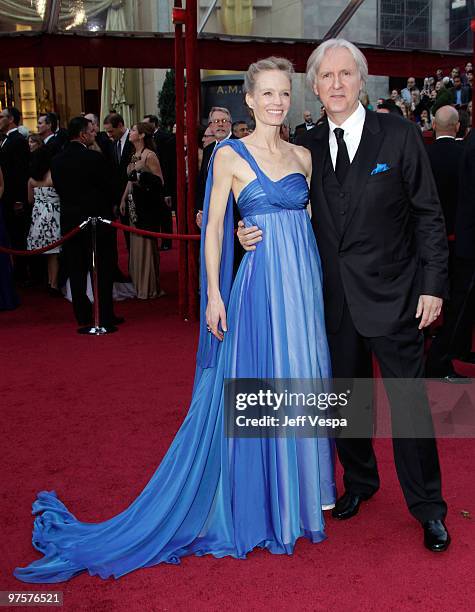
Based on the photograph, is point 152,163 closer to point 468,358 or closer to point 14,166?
point 14,166

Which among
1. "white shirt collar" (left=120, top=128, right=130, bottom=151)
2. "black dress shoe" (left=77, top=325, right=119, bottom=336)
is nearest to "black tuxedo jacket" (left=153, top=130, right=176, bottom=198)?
"white shirt collar" (left=120, top=128, right=130, bottom=151)

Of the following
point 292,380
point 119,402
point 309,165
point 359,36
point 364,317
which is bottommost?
point 119,402

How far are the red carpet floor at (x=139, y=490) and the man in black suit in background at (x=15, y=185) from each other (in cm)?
281

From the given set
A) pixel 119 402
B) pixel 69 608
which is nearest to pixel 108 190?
pixel 119 402

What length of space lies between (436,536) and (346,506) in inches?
16.1

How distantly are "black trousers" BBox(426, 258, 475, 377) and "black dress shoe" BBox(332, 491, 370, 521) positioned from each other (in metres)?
1.92

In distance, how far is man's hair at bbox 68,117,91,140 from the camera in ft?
20.7

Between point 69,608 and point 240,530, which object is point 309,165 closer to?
point 240,530

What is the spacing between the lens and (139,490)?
131 inches

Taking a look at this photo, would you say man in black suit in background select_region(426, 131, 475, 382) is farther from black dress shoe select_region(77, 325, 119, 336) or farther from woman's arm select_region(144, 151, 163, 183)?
woman's arm select_region(144, 151, 163, 183)

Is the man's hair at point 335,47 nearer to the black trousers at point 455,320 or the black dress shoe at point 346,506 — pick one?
the black dress shoe at point 346,506

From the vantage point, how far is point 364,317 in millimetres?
2738

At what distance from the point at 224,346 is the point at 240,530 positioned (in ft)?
2.16

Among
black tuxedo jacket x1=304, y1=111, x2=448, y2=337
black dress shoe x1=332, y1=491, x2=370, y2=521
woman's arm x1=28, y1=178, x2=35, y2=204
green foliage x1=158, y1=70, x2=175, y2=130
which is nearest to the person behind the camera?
black tuxedo jacket x1=304, y1=111, x2=448, y2=337
